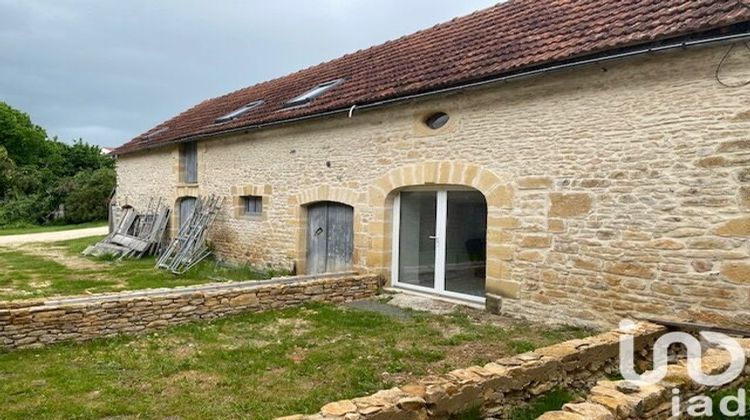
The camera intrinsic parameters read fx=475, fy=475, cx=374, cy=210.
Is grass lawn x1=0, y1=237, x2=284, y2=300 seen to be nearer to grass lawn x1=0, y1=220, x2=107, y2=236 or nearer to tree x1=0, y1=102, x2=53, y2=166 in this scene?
grass lawn x1=0, y1=220, x2=107, y2=236

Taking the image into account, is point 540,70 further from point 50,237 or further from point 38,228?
point 38,228

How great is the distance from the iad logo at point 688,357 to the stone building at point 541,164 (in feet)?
1.02

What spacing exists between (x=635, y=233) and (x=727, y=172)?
3.73 ft

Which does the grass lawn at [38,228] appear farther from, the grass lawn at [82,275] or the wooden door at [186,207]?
the wooden door at [186,207]

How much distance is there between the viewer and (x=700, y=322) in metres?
5.28

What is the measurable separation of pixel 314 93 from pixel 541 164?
605cm

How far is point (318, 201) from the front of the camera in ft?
33.4

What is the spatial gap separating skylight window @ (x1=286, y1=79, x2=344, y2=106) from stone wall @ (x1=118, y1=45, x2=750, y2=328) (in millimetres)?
2020

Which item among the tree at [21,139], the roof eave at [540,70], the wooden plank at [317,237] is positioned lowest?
the wooden plank at [317,237]

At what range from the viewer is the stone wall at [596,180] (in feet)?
17.1

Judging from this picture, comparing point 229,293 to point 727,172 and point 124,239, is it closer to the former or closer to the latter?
point 727,172

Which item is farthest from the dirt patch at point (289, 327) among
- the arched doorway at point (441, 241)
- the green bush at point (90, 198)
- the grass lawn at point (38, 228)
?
the green bush at point (90, 198)

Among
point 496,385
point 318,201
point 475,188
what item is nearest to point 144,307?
point 318,201

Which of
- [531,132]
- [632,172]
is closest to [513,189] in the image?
[531,132]
